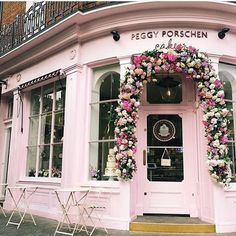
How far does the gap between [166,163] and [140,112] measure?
1.22 m

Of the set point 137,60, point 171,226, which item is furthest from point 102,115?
point 171,226

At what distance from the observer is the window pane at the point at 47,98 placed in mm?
7789

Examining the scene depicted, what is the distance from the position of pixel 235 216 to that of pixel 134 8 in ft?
14.6

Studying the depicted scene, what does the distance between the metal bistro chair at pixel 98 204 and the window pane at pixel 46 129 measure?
2111 mm

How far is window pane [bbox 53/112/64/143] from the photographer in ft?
23.7

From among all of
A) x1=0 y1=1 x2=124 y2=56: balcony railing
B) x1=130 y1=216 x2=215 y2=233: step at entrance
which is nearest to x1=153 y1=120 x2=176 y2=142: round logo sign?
x1=130 y1=216 x2=215 y2=233: step at entrance

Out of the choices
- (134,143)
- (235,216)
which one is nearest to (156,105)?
(134,143)

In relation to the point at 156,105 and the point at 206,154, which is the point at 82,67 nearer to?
the point at 156,105

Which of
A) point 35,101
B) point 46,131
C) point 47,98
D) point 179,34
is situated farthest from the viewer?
point 35,101

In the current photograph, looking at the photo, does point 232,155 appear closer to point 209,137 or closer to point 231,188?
point 231,188

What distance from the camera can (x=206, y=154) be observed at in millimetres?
5957

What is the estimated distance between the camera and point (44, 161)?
758 cm

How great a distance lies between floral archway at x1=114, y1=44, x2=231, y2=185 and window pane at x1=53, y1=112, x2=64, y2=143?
1.78m

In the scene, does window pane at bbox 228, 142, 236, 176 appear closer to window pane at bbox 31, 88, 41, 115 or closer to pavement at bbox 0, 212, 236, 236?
pavement at bbox 0, 212, 236, 236
